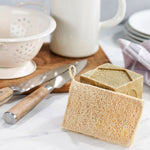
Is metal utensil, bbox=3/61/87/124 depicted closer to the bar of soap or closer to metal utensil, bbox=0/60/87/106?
metal utensil, bbox=0/60/87/106

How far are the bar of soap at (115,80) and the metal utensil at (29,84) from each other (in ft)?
0.57

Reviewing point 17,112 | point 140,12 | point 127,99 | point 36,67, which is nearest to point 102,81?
point 127,99

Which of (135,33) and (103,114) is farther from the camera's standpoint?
(135,33)

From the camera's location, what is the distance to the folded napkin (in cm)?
88

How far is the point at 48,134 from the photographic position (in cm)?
68

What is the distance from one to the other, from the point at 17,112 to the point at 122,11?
0.50m

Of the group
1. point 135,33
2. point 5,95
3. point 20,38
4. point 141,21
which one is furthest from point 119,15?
point 5,95

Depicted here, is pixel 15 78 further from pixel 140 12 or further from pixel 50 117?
pixel 140 12

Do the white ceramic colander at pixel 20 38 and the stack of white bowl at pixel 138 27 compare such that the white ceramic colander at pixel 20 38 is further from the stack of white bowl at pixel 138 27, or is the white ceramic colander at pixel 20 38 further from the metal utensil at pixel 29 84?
the stack of white bowl at pixel 138 27

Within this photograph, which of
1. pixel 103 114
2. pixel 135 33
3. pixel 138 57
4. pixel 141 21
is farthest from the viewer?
pixel 141 21

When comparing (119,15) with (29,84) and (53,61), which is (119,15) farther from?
(29,84)

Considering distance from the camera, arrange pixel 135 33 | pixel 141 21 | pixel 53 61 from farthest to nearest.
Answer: pixel 141 21 < pixel 135 33 < pixel 53 61

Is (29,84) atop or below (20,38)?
below

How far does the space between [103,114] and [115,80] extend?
88mm
